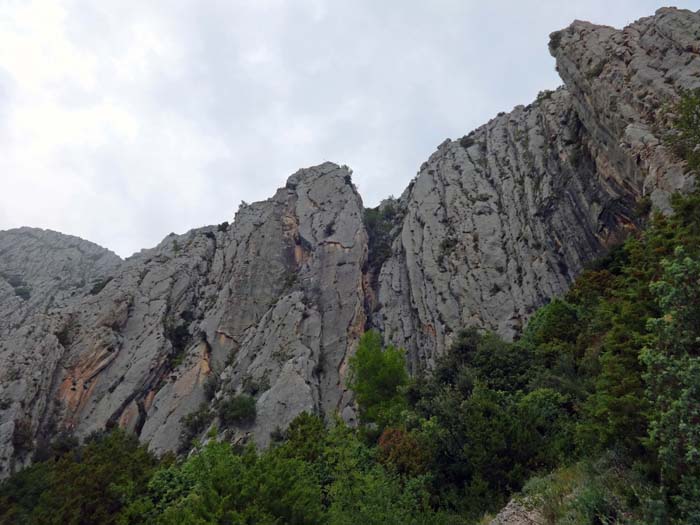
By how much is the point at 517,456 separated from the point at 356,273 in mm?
37790

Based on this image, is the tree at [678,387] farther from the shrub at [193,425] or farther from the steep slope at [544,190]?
the shrub at [193,425]

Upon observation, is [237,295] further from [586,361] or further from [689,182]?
[689,182]

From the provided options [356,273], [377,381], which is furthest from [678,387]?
[356,273]

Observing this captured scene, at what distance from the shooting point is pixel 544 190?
1677 inches

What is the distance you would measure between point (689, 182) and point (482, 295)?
21.1 m

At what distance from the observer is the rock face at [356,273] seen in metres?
32.6

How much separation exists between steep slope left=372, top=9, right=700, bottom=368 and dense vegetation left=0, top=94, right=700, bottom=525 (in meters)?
12.0

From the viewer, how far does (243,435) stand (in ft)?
118

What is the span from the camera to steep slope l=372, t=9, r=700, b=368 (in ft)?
95.0

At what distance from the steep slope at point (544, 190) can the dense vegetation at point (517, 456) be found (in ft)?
39.3

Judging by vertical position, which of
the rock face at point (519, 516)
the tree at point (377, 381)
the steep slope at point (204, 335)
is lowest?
the rock face at point (519, 516)

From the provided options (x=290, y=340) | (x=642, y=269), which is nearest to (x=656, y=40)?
(x=642, y=269)

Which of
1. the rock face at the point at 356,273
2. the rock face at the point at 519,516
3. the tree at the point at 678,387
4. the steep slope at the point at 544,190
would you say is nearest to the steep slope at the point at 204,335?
the rock face at the point at 356,273

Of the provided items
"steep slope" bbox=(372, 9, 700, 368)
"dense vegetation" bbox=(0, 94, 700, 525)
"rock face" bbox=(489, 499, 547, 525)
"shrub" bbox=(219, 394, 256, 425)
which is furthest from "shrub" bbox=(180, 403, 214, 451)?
"rock face" bbox=(489, 499, 547, 525)
